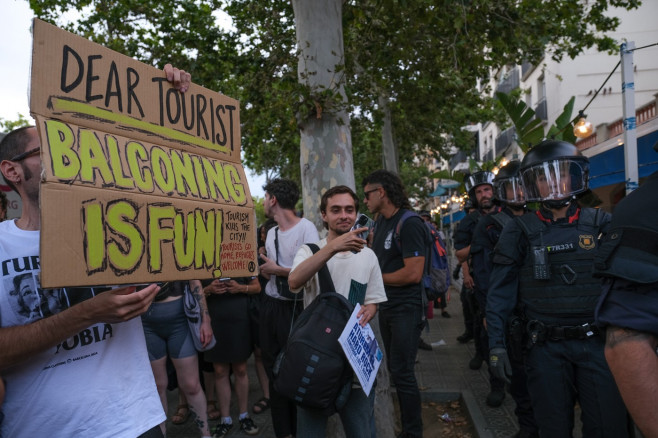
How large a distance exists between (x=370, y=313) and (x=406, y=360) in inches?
42.9

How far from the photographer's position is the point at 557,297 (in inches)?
112

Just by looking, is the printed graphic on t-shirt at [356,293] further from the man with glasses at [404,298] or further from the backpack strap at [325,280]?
the man with glasses at [404,298]

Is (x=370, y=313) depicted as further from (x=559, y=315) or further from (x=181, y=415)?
(x=181, y=415)

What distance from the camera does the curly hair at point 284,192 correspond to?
4102mm

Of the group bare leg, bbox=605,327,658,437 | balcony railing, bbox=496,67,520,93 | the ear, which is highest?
balcony railing, bbox=496,67,520,93

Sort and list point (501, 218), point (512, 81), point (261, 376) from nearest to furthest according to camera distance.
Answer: point (501, 218) → point (261, 376) → point (512, 81)

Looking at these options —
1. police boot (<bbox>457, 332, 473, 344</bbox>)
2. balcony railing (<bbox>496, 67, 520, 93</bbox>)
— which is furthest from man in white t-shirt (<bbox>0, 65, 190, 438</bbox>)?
balcony railing (<bbox>496, 67, 520, 93</bbox>)

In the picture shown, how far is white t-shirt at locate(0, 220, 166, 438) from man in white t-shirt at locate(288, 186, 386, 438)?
121cm

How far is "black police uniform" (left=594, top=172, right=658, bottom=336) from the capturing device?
147 centimetres

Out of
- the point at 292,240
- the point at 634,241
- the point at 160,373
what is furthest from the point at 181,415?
the point at 634,241

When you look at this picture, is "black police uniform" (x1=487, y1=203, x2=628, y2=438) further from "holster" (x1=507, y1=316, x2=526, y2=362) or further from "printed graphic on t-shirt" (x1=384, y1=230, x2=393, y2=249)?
"printed graphic on t-shirt" (x1=384, y1=230, x2=393, y2=249)

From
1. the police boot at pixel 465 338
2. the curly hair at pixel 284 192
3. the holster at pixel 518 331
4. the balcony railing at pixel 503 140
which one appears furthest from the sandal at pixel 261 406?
the balcony railing at pixel 503 140

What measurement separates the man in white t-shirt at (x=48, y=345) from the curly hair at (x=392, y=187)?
271 cm

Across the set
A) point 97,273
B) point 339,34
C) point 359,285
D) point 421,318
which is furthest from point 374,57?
point 97,273
